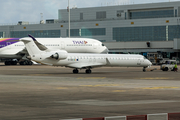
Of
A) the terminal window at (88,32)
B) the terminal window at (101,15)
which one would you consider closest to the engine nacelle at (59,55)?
the terminal window at (88,32)

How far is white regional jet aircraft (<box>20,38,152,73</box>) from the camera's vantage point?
45.6 metres

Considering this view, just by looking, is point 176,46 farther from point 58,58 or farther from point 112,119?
point 112,119

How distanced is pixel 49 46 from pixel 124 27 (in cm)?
5249

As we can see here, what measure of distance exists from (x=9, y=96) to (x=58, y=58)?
2456 cm

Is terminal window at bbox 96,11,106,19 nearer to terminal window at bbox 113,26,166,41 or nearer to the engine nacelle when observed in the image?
terminal window at bbox 113,26,166,41

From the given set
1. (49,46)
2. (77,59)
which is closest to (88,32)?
(49,46)

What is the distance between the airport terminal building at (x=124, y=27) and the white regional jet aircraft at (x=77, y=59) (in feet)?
179

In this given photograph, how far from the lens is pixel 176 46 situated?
101938 millimetres

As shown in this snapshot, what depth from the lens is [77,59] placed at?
47.6m

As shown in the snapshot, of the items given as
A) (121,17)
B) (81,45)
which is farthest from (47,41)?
(121,17)

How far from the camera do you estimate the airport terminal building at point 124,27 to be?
4269 inches

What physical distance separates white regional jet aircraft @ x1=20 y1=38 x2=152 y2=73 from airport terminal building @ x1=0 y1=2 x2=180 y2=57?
54490mm

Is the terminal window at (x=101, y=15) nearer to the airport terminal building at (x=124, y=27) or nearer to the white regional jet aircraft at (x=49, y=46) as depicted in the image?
the airport terminal building at (x=124, y=27)

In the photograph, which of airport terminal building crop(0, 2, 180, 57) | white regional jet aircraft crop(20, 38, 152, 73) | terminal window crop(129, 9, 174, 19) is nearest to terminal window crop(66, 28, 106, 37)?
airport terminal building crop(0, 2, 180, 57)
